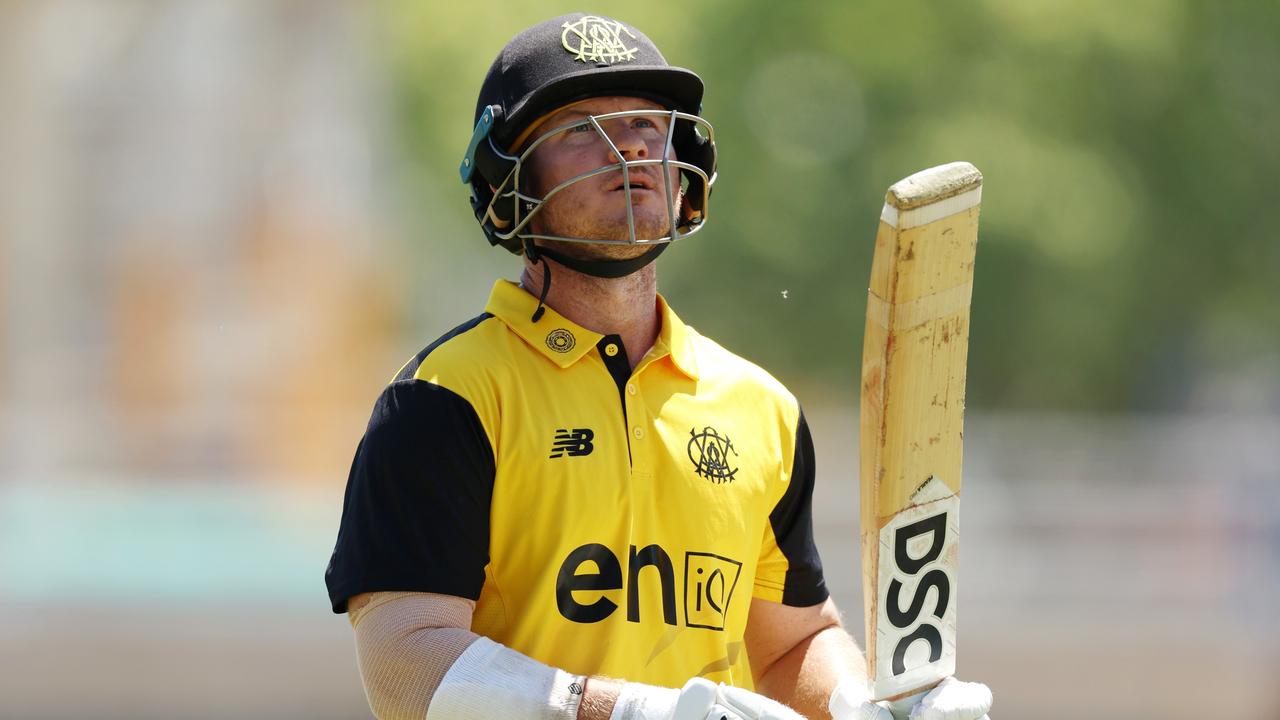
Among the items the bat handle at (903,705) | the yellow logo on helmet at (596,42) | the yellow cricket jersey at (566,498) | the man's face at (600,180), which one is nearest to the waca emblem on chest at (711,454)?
the yellow cricket jersey at (566,498)

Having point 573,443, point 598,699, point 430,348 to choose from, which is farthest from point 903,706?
point 430,348

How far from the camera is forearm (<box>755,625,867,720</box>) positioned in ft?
9.89

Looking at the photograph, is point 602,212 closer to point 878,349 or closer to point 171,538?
point 878,349

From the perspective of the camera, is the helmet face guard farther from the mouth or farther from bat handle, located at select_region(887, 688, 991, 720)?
bat handle, located at select_region(887, 688, 991, 720)

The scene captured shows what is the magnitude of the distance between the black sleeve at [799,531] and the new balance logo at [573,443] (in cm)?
45

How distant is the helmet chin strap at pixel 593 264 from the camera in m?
2.91

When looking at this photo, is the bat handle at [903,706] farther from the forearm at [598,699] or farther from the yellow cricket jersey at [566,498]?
the forearm at [598,699]

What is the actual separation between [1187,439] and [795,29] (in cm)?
495

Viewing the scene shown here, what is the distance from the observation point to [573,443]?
8.98ft

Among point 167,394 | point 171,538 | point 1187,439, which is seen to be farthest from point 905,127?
point 167,394

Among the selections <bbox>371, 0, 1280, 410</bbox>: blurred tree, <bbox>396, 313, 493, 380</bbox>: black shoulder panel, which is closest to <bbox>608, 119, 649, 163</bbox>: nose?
<bbox>396, 313, 493, 380</bbox>: black shoulder panel

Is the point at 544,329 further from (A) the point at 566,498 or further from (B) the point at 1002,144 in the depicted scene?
(B) the point at 1002,144

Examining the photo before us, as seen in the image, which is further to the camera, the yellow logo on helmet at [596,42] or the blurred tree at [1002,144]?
the blurred tree at [1002,144]

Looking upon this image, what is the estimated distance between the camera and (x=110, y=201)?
1764 centimetres
